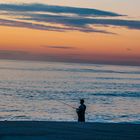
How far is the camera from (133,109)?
4900 centimetres

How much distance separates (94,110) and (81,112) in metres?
23.9
